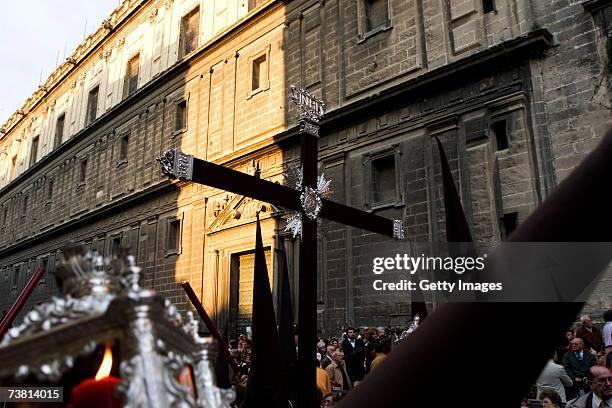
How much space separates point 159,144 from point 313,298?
1591 cm

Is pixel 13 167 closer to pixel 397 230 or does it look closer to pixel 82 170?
pixel 82 170

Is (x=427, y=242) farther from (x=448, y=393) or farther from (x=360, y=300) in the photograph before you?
(x=448, y=393)

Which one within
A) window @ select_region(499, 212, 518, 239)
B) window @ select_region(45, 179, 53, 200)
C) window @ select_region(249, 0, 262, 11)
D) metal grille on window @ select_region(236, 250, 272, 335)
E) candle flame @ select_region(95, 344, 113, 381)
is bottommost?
candle flame @ select_region(95, 344, 113, 381)

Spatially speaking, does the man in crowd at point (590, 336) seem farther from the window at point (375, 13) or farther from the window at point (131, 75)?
the window at point (131, 75)

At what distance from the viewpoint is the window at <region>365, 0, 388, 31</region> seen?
12.6 m

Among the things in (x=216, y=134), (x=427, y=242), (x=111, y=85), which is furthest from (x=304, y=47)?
(x=111, y=85)

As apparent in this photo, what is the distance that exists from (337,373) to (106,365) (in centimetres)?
691

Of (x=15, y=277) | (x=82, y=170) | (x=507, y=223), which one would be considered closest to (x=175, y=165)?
(x=507, y=223)

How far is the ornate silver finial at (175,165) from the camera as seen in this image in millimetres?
4031

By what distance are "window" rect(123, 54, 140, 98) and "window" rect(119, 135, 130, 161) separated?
213 cm

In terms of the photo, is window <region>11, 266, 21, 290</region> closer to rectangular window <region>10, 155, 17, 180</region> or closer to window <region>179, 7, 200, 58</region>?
rectangular window <region>10, 155, 17, 180</region>

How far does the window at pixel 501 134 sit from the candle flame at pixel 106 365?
32.1 feet

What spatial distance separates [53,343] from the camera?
738mm

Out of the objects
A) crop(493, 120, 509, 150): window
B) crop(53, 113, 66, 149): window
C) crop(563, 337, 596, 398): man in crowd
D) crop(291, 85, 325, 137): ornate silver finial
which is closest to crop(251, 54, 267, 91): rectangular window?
crop(493, 120, 509, 150): window
